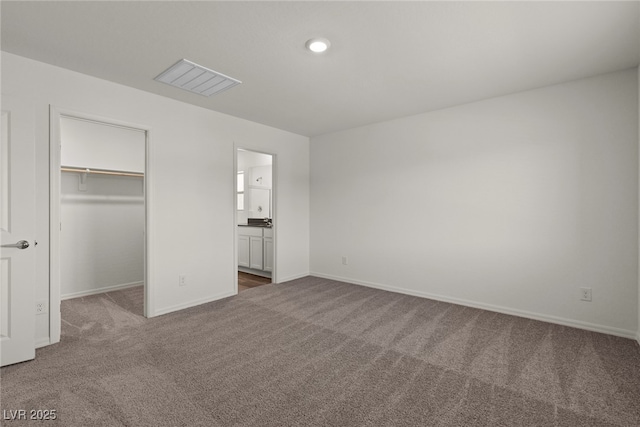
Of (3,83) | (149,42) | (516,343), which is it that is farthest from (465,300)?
(3,83)

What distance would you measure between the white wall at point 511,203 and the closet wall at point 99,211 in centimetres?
325

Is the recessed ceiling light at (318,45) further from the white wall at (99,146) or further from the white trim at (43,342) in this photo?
the white trim at (43,342)

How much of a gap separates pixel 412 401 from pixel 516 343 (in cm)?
139

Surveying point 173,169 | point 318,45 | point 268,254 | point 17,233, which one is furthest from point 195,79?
point 268,254

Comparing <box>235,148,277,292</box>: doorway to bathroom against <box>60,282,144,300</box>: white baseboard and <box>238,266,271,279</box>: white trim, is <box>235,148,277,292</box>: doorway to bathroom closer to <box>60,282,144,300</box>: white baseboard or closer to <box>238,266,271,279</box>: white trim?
<box>238,266,271,279</box>: white trim

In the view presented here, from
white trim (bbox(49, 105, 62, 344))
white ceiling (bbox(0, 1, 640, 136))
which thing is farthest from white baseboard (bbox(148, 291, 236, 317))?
white ceiling (bbox(0, 1, 640, 136))

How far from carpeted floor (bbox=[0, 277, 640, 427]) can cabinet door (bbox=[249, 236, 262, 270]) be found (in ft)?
6.65

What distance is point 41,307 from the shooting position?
2.55 m

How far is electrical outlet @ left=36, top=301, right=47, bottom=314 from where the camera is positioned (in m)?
2.53

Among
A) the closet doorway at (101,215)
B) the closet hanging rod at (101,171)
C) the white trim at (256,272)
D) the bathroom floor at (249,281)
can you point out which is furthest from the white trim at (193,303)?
the closet hanging rod at (101,171)

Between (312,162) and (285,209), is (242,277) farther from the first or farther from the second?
(312,162)

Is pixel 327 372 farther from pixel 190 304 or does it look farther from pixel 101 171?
pixel 101 171

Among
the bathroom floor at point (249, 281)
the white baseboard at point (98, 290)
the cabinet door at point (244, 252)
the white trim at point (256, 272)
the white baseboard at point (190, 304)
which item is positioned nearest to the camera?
the white baseboard at point (190, 304)

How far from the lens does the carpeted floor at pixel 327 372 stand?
5.65 ft
